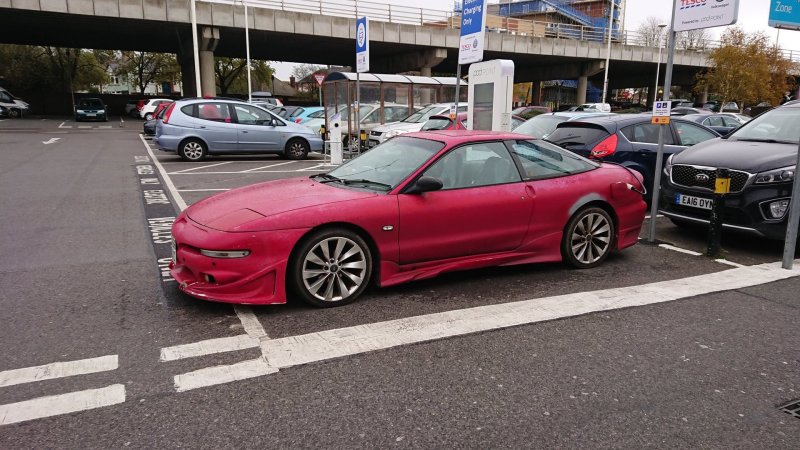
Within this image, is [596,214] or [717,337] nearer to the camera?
[717,337]

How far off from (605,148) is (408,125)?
814 centimetres

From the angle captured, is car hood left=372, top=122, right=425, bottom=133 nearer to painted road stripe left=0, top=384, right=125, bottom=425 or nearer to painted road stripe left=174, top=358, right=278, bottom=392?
painted road stripe left=174, top=358, right=278, bottom=392

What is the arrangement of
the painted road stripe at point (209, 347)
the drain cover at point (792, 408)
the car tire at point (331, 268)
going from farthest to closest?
the car tire at point (331, 268) < the painted road stripe at point (209, 347) < the drain cover at point (792, 408)

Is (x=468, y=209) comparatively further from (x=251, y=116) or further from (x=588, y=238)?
(x=251, y=116)

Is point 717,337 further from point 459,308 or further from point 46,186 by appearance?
point 46,186

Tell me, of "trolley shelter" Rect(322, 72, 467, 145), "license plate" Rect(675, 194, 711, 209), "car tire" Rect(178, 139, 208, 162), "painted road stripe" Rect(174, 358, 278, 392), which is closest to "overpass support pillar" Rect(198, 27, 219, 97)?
"trolley shelter" Rect(322, 72, 467, 145)

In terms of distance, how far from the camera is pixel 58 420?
2818mm

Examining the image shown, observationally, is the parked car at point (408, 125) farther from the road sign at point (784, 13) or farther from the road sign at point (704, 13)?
the road sign at point (784, 13)

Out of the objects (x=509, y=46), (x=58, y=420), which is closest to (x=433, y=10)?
(x=509, y=46)

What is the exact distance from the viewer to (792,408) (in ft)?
9.91

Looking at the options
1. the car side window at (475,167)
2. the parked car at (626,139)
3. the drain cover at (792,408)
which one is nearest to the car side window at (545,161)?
the car side window at (475,167)

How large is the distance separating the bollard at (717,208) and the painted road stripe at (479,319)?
2.19ft

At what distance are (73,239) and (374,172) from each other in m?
3.90

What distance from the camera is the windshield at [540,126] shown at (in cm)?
984
